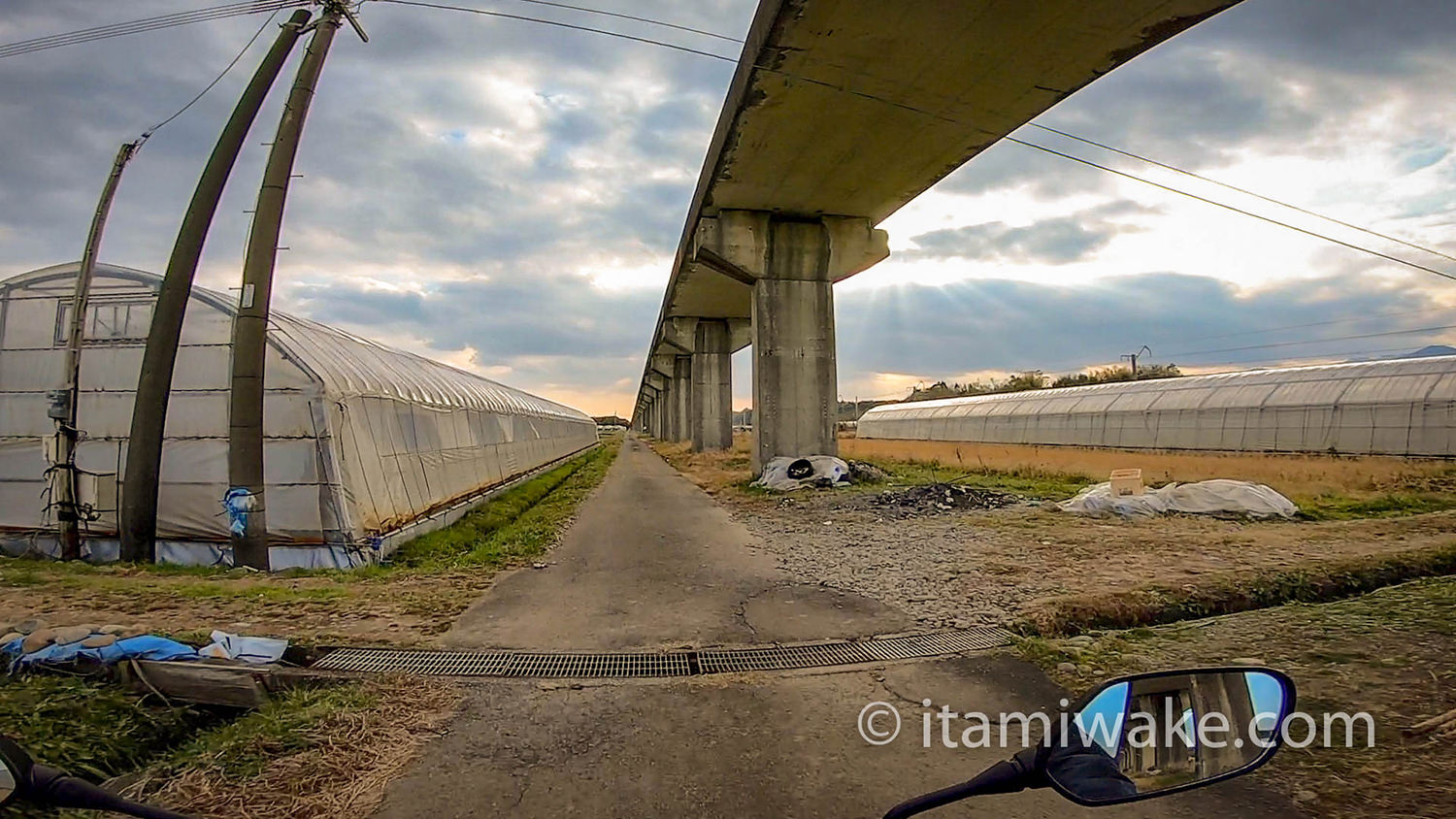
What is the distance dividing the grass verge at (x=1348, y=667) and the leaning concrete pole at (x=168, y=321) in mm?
10292

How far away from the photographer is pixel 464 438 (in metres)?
16.7

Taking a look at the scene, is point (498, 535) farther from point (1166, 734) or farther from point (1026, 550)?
point (1166, 734)

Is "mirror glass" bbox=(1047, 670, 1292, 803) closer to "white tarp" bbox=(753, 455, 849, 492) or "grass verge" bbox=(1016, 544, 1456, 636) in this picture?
"grass verge" bbox=(1016, 544, 1456, 636)

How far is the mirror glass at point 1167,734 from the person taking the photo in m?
1.56

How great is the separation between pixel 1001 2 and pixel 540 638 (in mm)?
9087

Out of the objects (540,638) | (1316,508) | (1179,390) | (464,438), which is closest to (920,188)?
(1316,508)

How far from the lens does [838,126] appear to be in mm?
13203

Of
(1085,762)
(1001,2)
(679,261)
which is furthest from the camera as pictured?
(679,261)

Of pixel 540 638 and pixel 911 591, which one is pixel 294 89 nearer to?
pixel 540 638

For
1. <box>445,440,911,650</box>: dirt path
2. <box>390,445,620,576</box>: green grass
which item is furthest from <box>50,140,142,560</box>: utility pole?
<box>445,440,911,650</box>: dirt path

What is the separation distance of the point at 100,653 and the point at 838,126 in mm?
12217

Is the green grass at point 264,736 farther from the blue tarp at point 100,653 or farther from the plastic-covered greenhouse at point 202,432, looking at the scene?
the plastic-covered greenhouse at point 202,432

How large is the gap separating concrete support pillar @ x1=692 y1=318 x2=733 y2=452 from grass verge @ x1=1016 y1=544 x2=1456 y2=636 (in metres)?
31.7

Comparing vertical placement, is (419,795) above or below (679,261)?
below
